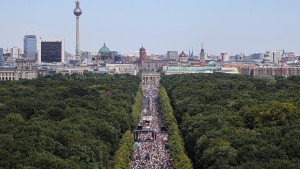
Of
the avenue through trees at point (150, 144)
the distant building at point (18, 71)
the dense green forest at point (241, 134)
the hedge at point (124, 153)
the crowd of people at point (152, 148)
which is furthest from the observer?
the distant building at point (18, 71)

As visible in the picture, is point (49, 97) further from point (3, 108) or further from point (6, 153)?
point (6, 153)

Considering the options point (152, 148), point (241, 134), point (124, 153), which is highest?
point (241, 134)

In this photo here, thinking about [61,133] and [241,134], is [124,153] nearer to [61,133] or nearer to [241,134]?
[61,133]

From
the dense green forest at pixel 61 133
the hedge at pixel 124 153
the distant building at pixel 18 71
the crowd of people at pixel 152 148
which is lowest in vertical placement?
the crowd of people at pixel 152 148

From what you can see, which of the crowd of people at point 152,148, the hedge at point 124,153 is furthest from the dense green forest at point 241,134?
the hedge at point 124,153

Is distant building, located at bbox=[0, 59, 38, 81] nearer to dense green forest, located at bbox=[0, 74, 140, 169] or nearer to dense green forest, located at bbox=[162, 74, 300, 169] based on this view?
dense green forest, located at bbox=[0, 74, 140, 169]

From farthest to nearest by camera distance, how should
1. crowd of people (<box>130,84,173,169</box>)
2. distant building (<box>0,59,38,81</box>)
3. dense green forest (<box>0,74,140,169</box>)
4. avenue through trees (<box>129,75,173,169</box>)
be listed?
distant building (<box>0,59,38,81</box>)
avenue through trees (<box>129,75,173,169</box>)
crowd of people (<box>130,84,173,169</box>)
dense green forest (<box>0,74,140,169</box>)

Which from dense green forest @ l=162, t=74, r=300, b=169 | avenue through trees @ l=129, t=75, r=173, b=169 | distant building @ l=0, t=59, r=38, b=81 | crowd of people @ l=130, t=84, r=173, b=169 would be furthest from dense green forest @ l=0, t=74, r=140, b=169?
distant building @ l=0, t=59, r=38, b=81

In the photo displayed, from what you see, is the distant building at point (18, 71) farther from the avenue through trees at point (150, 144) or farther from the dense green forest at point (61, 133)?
the dense green forest at point (61, 133)

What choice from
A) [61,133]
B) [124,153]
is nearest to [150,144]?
[124,153]

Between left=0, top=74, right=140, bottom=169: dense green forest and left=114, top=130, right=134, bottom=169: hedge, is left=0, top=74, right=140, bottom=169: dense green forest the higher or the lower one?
the higher one

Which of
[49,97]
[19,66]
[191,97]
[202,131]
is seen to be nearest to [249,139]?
[202,131]
